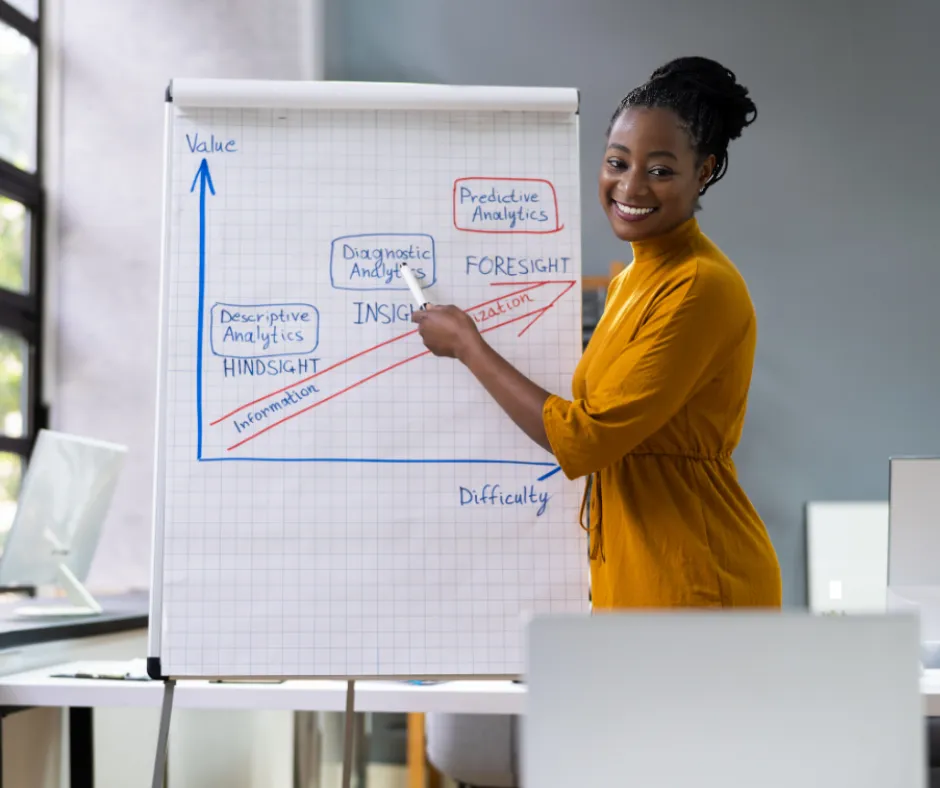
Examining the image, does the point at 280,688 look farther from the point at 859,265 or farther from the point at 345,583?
the point at 859,265

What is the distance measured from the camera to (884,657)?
2.65ft

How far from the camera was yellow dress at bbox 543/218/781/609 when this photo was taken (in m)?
1.45

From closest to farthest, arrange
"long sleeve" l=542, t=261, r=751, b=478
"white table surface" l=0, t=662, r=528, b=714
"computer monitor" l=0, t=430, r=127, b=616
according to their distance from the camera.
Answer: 1. "long sleeve" l=542, t=261, r=751, b=478
2. "white table surface" l=0, t=662, r=528, b=714
3. "computer monitor" l=0, t=430, r=127, b=616


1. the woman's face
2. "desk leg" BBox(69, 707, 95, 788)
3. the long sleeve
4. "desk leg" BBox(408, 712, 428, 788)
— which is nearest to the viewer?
the long sleeve

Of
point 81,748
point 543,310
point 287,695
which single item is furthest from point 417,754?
point 543,310

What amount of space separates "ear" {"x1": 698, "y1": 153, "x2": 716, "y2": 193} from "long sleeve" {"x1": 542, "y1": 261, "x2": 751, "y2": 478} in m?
0.18

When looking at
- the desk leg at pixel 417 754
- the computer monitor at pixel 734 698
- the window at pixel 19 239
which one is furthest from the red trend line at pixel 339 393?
the window at pixel 19 239

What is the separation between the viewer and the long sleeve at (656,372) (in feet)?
4.73

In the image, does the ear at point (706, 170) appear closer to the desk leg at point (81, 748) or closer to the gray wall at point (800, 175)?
the desk leg at point (81, 748)

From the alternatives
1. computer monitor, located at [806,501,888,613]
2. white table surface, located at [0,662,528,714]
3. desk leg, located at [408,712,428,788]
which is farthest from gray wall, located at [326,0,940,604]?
white table surface, located at [0,662,528,714]

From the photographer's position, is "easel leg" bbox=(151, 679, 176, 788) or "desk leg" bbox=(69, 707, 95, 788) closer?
"easel leg" bbox=(151, 679, 176, 788)

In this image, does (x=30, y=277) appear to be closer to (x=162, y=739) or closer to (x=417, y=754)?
(x=417, y=754)

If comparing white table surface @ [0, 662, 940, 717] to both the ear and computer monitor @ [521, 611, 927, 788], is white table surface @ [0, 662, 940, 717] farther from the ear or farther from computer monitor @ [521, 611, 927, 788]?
computer monitor @ [521, 611, 927, 788]

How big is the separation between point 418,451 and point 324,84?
63cm
